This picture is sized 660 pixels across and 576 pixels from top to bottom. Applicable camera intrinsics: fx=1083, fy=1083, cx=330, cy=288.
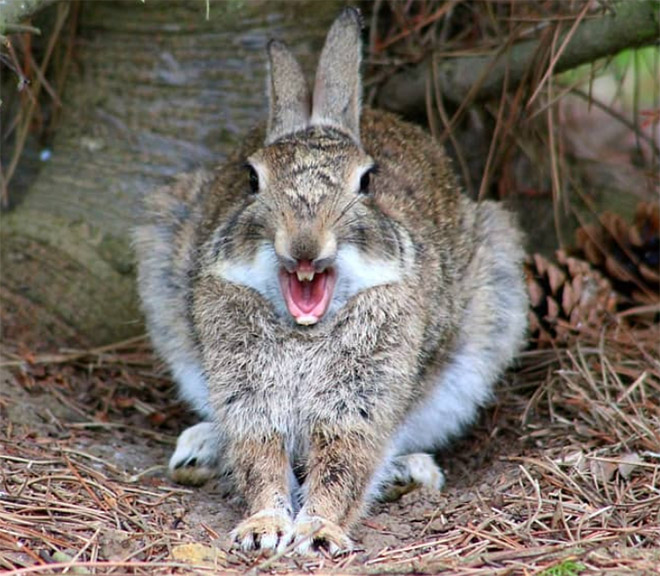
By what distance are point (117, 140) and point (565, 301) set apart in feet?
7.34

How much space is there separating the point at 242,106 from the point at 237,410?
1.94m

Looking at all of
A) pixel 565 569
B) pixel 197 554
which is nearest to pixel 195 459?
pixel 197 554

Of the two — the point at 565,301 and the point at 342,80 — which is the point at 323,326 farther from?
the point at 565,301

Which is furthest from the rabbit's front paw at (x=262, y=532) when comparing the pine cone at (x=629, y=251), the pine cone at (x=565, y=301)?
the pine cone at (x=629, y=251)

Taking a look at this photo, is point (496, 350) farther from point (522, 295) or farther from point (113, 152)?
point (113, 152)

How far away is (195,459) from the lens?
13.6ft

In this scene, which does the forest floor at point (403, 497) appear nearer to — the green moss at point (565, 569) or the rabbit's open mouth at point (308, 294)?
the green moss at point (565, 569)

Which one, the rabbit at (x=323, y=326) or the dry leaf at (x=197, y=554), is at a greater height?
the rabbit at (x=323, y=326)

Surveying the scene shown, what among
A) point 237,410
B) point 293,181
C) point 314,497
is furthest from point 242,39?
point 314,497

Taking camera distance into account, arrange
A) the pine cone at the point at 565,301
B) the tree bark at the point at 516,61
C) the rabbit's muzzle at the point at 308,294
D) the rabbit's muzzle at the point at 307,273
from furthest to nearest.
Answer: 1. the pine cone at the point at 565,301
2. the tree bark at the point at 516,61
3. the rabbit's muzzle at the point at 308,294
4. the rabbit's muzzle at the point at 307,273

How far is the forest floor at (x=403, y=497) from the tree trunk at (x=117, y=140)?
311mm

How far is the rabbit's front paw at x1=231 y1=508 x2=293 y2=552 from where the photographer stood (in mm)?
3328

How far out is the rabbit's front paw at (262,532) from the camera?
10.9 ft

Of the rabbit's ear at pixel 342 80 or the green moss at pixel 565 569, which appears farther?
the rabbit's ear at pixel 342 80
